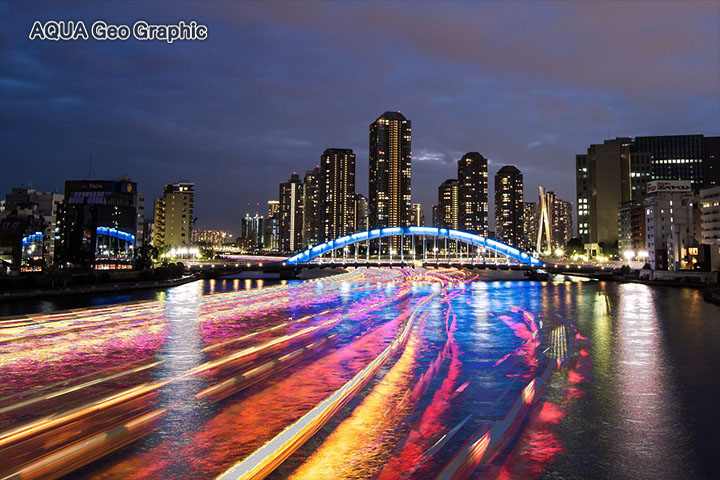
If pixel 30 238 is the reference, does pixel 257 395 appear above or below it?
below

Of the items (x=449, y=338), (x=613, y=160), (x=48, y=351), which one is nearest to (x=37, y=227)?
(x=48, y=351)

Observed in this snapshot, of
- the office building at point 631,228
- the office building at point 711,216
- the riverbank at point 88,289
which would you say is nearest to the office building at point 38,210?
the riverbank at point 88,289

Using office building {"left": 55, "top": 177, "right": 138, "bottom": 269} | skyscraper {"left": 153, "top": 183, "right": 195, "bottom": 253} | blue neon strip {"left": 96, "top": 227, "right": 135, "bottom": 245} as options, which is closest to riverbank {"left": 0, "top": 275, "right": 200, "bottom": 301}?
blue neon strip {"left": 96, "top": 227, "right": 135, "bottom": 245}

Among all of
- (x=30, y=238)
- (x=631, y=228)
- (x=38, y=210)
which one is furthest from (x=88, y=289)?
(x=631, y=228)

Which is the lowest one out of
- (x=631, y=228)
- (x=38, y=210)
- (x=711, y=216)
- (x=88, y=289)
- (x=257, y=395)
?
(x=257, y=395)

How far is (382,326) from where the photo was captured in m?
27.4

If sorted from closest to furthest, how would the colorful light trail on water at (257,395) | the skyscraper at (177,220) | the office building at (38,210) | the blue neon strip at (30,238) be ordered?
1. the colorful light trail on water at (257,395)
2. the blue neon strip at (30,238)
3. the office building at (38,210)
4. the skyscraper at (177,220)

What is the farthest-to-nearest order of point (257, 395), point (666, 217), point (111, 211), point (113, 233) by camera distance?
1. point (111, 211)
2. point (113, 233)
3. point (666, 217)
4. point (257, 395)

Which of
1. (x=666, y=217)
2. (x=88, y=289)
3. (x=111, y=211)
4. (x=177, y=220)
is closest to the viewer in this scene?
(x=88, y=289)

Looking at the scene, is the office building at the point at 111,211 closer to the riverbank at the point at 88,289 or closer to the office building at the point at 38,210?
the office building at the point at 38,210

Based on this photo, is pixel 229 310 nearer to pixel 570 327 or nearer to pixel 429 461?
pixel 570 327

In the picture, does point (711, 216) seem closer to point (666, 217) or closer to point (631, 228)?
point (666, 217)

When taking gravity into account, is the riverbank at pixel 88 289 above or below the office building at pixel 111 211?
below

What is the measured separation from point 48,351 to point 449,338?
1717 centimetres
